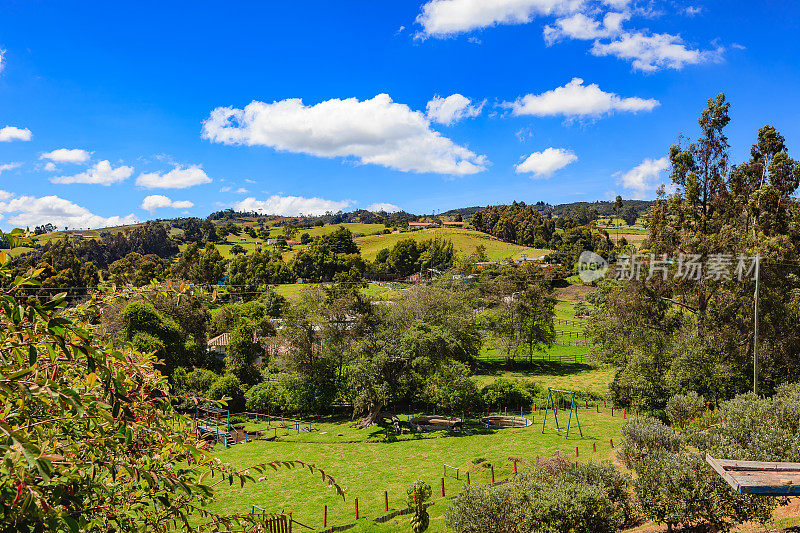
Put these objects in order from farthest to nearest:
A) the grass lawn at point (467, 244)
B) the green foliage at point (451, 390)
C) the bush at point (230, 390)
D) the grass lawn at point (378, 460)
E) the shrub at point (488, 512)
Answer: the grass lawn at point (467, 244) < the bush at point (230, 390) < the green foliage at point (451, 390) < the grass lawn at point (378, 460) < the shrub at point (488, 512)

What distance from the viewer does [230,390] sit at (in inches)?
A: 1241

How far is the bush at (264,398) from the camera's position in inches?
1259

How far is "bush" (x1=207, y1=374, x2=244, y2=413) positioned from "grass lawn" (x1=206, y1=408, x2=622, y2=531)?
645cm

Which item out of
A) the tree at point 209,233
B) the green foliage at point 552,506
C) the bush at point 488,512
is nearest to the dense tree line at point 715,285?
the green foliage at point 552,506

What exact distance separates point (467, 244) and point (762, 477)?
106 m

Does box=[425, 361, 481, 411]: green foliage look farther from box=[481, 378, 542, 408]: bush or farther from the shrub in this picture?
the shrub

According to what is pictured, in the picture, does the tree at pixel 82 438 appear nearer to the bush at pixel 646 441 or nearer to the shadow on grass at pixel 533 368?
the bush at pixel 646 441

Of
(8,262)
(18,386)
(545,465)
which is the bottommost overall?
(545,465)

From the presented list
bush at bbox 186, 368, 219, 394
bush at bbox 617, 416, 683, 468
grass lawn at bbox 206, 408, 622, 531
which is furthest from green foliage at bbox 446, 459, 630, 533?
bush at bbox 186, 368, 219, 394

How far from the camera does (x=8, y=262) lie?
96.7 inches

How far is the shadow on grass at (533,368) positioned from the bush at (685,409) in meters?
23.0

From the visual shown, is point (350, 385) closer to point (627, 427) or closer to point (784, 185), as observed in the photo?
point (627, 427)

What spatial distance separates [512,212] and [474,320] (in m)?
90.7

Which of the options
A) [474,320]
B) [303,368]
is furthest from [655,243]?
[303,368]
